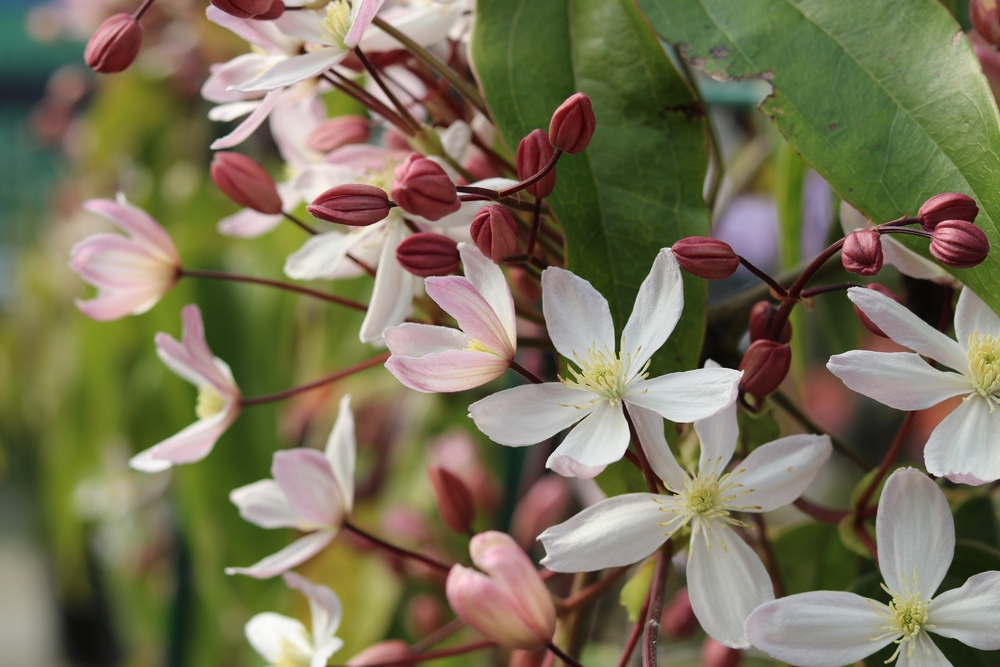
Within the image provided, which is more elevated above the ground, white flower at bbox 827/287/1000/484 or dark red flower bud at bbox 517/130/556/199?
dark red flower bud at bbox 517/130/556/199

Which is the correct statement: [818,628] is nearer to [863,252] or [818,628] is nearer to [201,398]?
[863,252]

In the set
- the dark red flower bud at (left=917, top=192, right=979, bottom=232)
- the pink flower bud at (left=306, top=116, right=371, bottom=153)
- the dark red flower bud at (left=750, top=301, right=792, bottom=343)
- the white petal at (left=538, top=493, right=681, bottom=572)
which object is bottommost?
the white petal at (left=538, top=493, right=681, bottom=572)

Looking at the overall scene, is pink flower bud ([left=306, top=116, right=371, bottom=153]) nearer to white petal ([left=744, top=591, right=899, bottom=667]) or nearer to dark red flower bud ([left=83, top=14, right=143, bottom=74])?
dark red flower bud ([left=83, top=14, right=143, bottom=74])

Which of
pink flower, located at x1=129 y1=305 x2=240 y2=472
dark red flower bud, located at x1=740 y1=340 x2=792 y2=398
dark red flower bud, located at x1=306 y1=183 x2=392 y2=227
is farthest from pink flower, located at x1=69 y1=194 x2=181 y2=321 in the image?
dark red flower bud, located at x1=740 y1=340 x2=792 y2=398

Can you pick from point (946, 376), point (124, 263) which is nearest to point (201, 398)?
point (124, 263)

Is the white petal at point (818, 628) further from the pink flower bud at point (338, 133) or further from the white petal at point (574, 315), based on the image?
the pink flower bud at point (338, 133)

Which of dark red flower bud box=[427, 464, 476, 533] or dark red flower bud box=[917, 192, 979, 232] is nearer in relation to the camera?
dark red flower bud box=[917, 192, 979, 232]

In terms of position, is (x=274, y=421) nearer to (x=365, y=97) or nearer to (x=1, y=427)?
(x=365, y=97)

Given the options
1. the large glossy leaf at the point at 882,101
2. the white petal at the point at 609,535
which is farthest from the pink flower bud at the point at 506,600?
the large glossy leaf at the point at 882,101
